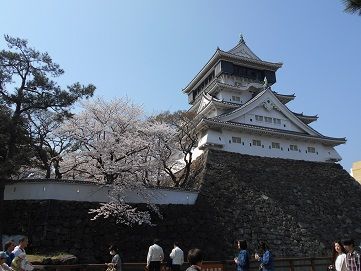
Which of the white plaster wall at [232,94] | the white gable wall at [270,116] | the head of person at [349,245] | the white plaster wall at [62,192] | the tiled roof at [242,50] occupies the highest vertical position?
the tiled roof at [242,50]

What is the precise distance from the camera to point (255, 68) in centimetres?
3388

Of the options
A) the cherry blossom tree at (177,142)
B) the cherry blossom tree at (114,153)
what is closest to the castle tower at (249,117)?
the cherry blossom tree at (177,142)

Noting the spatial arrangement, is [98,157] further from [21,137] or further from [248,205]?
[248,205]

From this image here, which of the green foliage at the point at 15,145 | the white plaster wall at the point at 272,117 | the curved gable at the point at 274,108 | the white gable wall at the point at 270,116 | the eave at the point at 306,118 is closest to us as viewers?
the green foliage at the point at 15,145

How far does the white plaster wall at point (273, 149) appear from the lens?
82.5ft

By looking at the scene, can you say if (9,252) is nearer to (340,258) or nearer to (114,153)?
(340,258)

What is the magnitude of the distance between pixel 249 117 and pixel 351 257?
2143 cm

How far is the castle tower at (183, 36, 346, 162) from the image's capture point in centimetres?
2511

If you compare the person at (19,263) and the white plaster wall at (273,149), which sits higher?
the white plaster wall at (273,149)

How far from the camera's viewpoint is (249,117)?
26.8 m

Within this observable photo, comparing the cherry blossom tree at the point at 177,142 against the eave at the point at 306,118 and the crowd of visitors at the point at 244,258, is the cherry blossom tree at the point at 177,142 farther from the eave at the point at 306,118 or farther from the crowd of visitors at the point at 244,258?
the crowd of visitors at the point at 244,258

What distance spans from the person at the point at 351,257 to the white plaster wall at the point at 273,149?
18.8 m

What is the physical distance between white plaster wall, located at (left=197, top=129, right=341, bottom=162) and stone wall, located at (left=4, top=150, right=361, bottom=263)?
0.57 metres

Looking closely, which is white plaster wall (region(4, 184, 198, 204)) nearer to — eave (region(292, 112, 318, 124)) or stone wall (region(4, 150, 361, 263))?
stone wall (region(4, 150, 361, 263))
